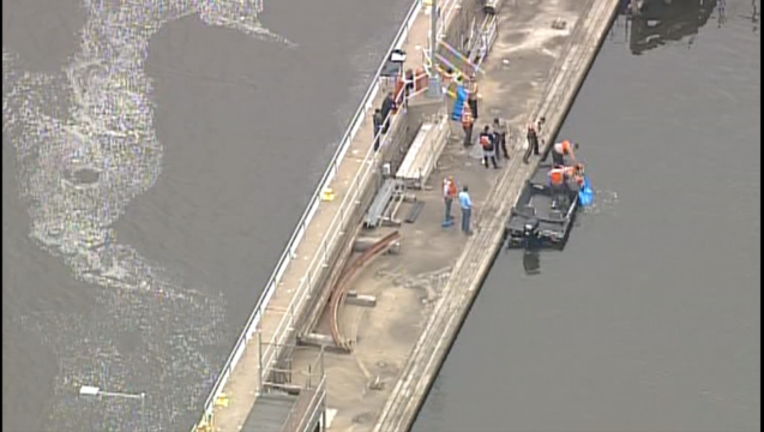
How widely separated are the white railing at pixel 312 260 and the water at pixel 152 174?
5.84 ft

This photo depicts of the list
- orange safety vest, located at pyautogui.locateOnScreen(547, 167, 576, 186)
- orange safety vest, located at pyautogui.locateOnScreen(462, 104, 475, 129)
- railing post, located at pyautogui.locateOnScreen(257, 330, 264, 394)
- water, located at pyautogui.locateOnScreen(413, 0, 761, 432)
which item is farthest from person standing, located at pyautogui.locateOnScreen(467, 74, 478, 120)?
railing post, located at pyautogui.locateOnScreen(257, 330, 264, 394)

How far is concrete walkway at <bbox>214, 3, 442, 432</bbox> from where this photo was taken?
7631 cm

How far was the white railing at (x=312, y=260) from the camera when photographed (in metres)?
77.9

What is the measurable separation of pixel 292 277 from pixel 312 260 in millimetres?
1103

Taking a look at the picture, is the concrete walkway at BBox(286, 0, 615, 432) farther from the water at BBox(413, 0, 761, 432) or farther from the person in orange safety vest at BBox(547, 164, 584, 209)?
the person in orange safety vest at BBox(547, 164, 584, 209)

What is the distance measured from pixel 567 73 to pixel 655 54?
534 centimetres

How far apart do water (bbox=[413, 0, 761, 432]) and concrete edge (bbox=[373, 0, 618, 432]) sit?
518 mm

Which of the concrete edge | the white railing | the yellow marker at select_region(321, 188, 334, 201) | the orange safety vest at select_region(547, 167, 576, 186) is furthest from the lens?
the orange safety vest at select_region(547, 167, 576, 186)

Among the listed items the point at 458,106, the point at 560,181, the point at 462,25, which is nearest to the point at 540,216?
the point at 560,181

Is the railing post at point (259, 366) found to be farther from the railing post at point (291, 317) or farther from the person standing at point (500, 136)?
the person standing at point (500, 136)

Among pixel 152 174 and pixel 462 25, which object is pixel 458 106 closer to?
pixel 462 25

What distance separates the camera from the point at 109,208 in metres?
89.5

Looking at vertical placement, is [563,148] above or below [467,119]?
above

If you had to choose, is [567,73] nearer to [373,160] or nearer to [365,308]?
[373,160]
